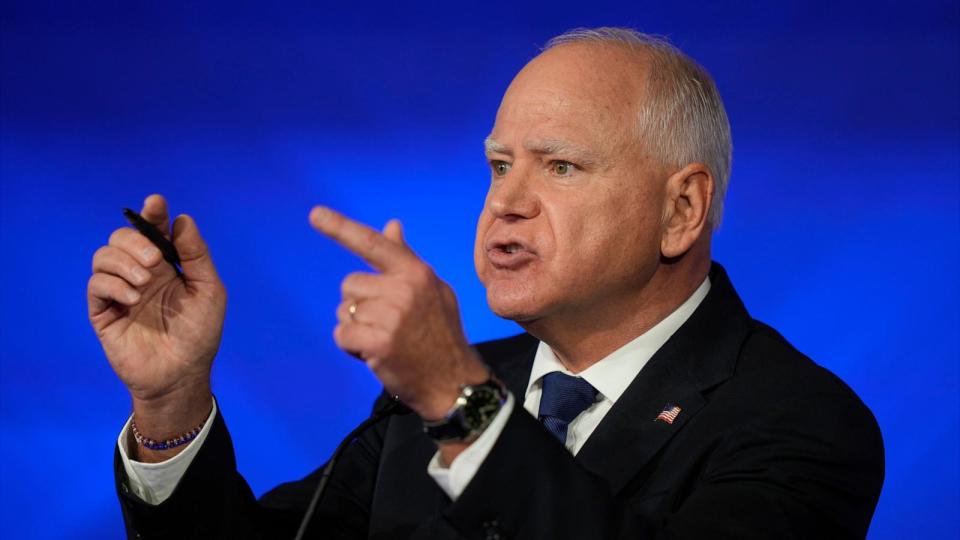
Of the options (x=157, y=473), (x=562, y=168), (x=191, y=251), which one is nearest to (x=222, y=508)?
(x=157, y=473)

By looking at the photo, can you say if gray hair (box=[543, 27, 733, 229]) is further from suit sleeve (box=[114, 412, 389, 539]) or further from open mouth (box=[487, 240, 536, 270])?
suit sleeve (box=[114, 412, 389, 539])

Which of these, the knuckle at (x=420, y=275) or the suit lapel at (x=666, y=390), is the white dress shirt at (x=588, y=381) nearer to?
the suit lapel at (x=666, y=390)

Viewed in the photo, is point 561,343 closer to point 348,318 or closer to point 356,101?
point 348,318

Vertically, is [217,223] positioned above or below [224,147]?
below

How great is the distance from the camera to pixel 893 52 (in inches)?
115

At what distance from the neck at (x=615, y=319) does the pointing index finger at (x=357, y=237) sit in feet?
2.31

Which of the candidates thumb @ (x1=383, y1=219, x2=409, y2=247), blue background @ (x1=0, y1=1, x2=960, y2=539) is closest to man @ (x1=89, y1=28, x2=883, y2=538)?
thumb @ (x1=383, y1=219, x2=409, y2=247)

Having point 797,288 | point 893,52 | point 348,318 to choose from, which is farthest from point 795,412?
point 893,52

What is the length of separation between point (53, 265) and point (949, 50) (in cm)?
233

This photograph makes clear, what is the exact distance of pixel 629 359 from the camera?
6.79 ft

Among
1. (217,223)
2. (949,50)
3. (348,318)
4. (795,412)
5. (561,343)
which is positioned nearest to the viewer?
(348,318)

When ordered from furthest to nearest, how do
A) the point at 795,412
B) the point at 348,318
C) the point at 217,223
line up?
1. the point at 217,223
2. the point at 795,412
3. the point at 348,318

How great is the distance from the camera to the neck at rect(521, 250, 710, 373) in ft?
6.74

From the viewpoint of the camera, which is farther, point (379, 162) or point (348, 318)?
point (379, 162)
